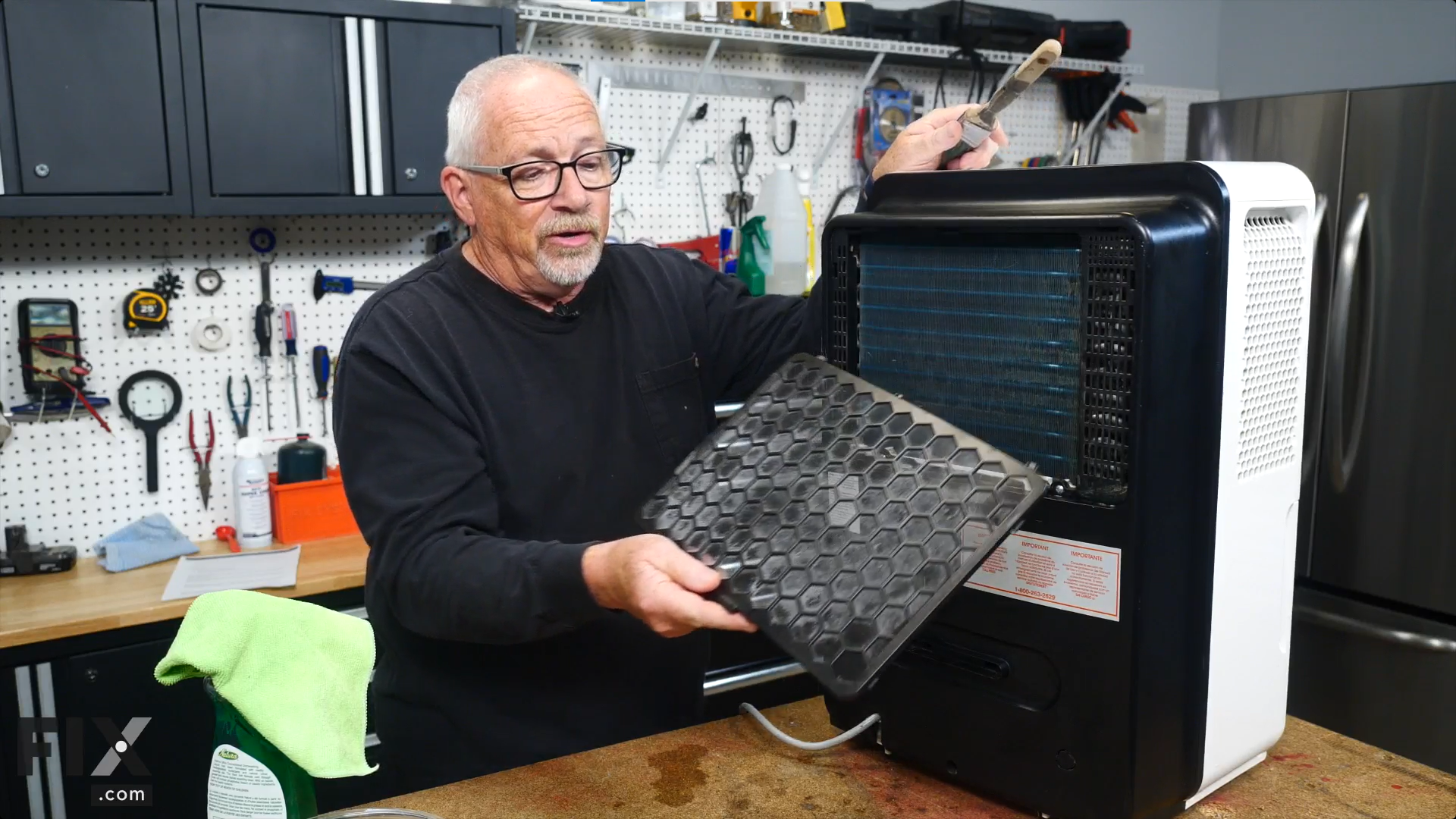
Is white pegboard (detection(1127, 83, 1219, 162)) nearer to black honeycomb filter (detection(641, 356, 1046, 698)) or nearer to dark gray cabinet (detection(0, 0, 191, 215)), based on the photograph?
dark gray cabinet (detection(0, 0, 191, 215))

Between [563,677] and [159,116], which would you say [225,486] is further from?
[563,677]

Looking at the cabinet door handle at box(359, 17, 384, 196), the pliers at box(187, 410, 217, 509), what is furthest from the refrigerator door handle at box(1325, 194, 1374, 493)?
the pliers at box(187, 410, 217, 509)

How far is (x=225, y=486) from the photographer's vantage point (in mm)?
2588

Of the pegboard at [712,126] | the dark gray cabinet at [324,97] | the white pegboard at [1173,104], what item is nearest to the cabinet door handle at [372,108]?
the dark gray cabinet at [324,97]

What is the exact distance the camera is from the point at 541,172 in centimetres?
142

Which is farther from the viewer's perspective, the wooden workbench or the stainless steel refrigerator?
the stainless steel refrigerator

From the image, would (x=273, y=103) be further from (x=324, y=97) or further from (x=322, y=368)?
(x=322, y=368)

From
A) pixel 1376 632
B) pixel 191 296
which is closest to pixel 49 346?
pixel 191 296

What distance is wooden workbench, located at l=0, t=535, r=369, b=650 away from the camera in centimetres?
198

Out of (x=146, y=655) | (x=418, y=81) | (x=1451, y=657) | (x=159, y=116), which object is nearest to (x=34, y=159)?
(x=159, y=116)

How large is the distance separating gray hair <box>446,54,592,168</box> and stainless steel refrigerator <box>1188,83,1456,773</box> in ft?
6.34

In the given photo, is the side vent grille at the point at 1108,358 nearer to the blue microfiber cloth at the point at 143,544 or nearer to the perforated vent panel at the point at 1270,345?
the perforated vent panel at the point at 1270,345

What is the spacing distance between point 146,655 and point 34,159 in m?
0.98
